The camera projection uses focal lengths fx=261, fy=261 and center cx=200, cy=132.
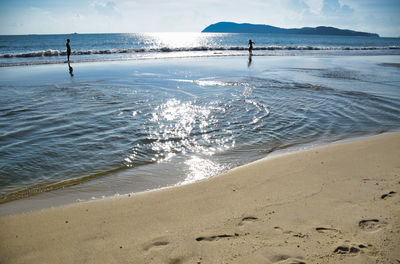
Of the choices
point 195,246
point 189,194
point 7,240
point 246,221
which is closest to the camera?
point 195,246

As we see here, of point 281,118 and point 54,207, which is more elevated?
point 281,118

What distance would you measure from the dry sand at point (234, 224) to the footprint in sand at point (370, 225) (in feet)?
0.03

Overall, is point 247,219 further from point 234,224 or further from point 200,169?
point 200,169

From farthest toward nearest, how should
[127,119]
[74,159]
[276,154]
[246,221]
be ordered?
[127,119] < [276,154] < [74,159] < [246,221]

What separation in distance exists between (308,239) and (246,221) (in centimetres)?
74

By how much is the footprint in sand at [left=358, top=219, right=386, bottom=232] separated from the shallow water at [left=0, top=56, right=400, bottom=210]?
246 cm

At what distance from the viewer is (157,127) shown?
7418 mm

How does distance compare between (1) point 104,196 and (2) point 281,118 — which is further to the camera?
(2) point 281,118

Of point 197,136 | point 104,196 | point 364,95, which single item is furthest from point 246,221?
point 364,95

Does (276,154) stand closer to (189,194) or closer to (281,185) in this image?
(281,185)

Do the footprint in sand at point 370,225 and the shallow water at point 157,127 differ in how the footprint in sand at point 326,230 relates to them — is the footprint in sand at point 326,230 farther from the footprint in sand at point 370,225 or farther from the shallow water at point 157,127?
the shallow water at point 157,127

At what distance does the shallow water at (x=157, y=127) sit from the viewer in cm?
496

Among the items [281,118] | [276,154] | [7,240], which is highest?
[281,118]

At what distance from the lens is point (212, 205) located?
375 centimetres
